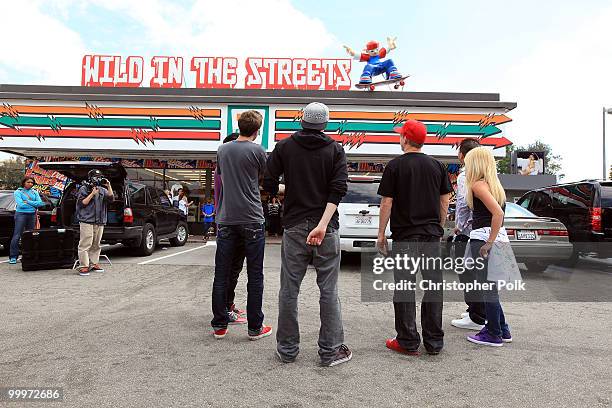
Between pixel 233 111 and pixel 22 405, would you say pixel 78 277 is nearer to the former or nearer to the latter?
pixel 22 405

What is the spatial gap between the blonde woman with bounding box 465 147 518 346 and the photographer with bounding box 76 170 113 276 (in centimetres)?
641

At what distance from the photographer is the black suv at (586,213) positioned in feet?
26.6

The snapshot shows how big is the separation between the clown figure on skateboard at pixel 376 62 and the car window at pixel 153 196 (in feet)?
31.1

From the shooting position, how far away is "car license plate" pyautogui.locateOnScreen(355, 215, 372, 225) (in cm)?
762

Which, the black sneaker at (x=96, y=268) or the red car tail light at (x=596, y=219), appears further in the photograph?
the red car tail light at (x=596, y=219)

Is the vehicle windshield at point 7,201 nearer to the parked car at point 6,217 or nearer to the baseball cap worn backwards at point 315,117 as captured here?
the parked car at point 6,217

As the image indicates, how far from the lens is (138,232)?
30.6 ft

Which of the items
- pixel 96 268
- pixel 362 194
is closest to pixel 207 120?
pixel 96 268

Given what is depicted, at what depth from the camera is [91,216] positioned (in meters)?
7.41

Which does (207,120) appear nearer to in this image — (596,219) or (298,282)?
(596,219)

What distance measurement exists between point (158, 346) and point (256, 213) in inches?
55.8

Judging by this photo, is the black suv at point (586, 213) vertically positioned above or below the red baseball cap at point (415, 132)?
below

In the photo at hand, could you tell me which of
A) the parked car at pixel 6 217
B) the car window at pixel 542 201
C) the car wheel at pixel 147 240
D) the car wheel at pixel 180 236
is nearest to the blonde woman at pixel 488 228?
the car window at pixel 542 201

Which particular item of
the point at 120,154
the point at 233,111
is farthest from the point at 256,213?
the point at 120,154
